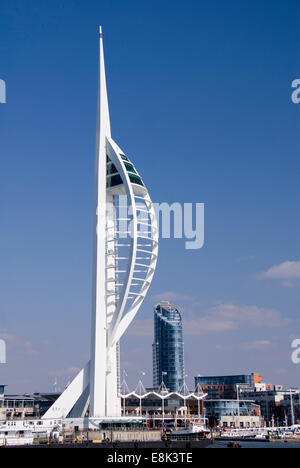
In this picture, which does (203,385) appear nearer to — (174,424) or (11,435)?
(174,424)

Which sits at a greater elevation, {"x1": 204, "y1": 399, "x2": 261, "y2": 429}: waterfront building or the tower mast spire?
the tower mast spire

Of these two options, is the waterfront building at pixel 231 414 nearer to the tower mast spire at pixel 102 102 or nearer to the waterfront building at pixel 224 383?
the waterfront building at pixel 224 383

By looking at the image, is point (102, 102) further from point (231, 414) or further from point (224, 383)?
point (224, 383)

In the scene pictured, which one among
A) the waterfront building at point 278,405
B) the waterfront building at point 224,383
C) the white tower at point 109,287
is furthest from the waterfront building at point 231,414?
the white tower at point 109,287

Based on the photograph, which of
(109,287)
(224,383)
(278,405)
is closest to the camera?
(109,287)

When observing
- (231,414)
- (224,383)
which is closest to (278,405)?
(231,414)

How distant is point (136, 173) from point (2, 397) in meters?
59.2

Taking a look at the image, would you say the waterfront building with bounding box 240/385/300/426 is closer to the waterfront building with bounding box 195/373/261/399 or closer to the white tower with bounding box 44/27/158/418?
the waterfront building with bounding box 195/373/261/399

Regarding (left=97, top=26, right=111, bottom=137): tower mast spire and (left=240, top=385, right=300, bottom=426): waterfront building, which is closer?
(left=97, top=26, right=111, bottom=137): tower mast spire

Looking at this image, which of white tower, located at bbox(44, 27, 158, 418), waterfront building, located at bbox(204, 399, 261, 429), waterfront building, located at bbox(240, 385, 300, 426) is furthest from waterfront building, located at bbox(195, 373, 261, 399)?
white tower, located at bbox(44, 27, 158, 418)

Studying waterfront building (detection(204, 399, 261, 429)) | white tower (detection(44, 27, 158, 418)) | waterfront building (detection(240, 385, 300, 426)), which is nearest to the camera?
white tower (detection(44, 27, 158, 418))

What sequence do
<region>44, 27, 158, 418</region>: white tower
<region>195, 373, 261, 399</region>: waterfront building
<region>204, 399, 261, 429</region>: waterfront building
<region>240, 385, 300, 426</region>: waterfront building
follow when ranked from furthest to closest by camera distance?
1. <region>195, 373, 261, 399</region>: waterfront building
2. <region>240, 385, 300, 426</region>: waterfront building
3. <region>204, 399, 261, 429</region>: waterfront building
4. <region>44, 27, 158, 418</region>: white tower
